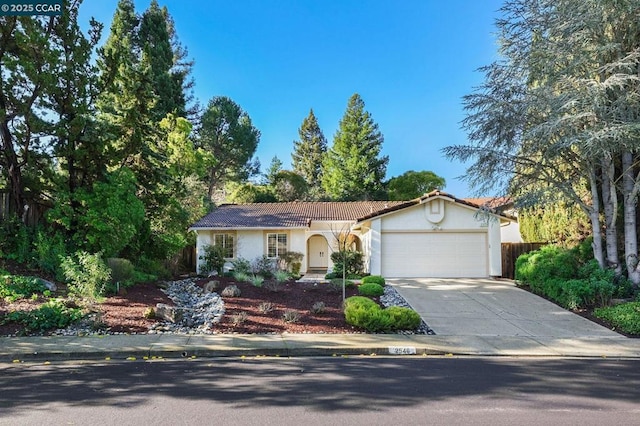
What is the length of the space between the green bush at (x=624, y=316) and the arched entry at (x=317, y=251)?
566 inches

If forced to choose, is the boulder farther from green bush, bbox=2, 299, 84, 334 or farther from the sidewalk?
green bush, bbox=2, 299, 84, 334

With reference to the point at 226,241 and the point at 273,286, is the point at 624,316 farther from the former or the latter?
the point at 226,241

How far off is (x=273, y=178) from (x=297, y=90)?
978cm

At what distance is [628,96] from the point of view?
11078mm

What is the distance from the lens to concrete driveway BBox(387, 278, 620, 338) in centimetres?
920

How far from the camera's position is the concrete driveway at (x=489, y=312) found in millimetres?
9195

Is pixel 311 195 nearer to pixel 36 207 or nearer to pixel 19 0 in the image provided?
pixel 36 207

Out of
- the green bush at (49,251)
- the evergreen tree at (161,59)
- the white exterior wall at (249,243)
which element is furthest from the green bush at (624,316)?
the evergreen tree at (161,59)

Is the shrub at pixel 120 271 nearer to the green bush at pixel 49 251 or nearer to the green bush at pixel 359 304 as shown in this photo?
the green bush at pixel 49 251

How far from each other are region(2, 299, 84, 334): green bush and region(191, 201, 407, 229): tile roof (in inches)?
468

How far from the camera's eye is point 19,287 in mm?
10297

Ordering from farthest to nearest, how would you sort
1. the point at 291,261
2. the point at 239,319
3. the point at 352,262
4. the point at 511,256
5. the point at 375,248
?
1. the point at 291,261
2. the point at 352,262
3. the point at 511,256
4. the point at 375,248
5. the point at 239,319

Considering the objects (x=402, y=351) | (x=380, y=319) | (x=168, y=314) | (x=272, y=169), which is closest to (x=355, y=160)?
(x=272, y=169)

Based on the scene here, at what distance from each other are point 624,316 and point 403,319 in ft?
17.4
